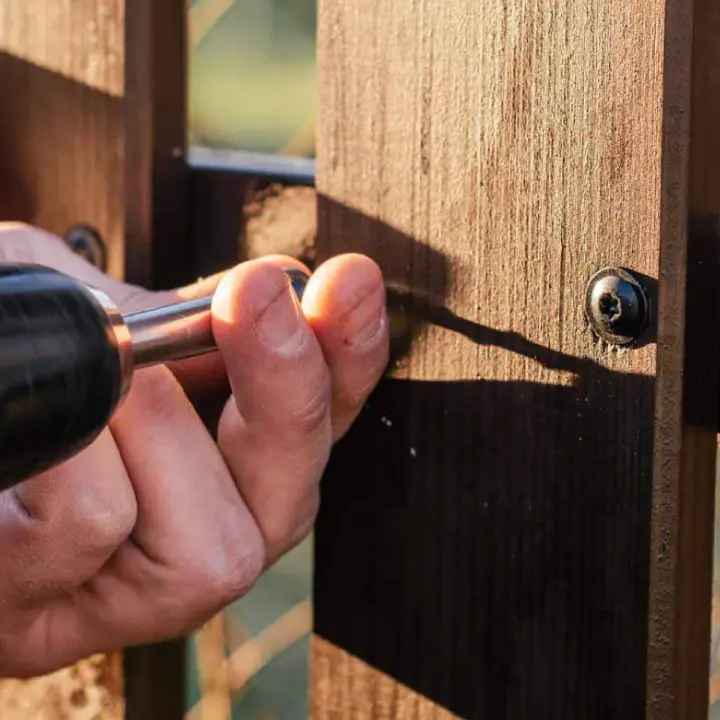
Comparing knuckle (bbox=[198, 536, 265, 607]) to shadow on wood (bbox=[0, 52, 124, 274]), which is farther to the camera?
shadow on wood (bbox=[0, 52, 124, 274])

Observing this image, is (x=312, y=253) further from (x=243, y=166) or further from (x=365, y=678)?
(x=365, y=678)

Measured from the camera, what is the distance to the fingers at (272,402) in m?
0.47

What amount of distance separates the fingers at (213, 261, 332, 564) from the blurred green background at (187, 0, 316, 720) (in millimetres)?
631

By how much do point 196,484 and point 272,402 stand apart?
0.05 metres

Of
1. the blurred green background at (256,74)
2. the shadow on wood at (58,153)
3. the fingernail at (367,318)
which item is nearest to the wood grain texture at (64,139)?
the shadow on wood at (58,153)

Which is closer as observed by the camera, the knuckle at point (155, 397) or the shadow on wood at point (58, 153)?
the knuckle at point (155, 397)

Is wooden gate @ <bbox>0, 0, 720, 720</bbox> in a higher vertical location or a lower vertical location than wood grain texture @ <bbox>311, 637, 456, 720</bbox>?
higher

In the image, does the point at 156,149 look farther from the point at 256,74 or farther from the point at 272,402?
the point at 256,74

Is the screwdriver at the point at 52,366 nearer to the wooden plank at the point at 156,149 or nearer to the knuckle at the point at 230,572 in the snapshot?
the knuckle at the point at 230,572

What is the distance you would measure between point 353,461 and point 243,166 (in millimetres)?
182

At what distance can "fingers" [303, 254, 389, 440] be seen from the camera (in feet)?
1.68

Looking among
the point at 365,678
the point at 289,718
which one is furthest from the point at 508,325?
the point at 289,718

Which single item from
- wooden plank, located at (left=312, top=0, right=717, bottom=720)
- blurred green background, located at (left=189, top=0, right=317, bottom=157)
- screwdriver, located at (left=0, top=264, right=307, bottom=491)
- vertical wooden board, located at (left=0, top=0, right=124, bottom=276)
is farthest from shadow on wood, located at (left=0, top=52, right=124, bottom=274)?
blurred green background, located at (left=189, top=0, right=317, bottom=157)

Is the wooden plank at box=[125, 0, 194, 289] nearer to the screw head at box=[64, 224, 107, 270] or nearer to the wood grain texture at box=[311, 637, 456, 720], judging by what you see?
the screw head at box=[64, 224, 107, 270]
